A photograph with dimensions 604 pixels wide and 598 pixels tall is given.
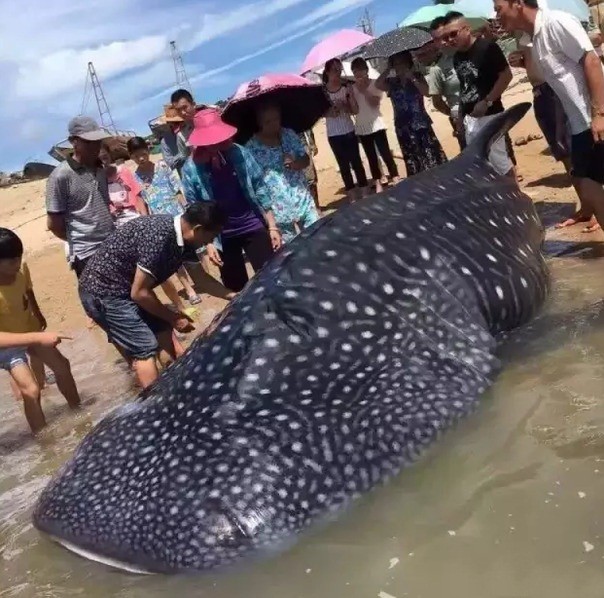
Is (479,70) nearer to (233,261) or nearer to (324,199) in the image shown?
(233,261)

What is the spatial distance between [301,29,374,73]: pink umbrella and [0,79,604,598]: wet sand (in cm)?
601

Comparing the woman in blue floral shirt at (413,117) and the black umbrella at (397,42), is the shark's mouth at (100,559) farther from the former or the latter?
the black umbrella at (397,42)

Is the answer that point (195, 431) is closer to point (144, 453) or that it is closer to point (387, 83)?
point (144, 453)

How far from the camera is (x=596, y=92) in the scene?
5.33m

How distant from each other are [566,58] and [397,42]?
4280 mm

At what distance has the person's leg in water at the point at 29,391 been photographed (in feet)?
17.9

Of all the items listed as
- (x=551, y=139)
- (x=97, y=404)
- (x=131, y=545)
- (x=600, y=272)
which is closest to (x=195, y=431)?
(x=131, y=545)

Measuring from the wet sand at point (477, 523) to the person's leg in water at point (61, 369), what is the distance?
1.25m

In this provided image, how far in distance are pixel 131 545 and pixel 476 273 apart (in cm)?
232

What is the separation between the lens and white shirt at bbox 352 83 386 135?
10227 millimetres

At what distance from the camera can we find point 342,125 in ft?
33.3

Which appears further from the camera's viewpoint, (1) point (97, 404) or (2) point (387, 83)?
(2) point (387, 83)

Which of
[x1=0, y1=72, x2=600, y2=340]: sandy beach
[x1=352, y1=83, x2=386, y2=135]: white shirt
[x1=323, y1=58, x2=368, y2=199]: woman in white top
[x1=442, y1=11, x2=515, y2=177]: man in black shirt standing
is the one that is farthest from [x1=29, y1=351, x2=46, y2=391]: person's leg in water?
[x1=352, y1=83, x2=386, y2=135]: white shirt

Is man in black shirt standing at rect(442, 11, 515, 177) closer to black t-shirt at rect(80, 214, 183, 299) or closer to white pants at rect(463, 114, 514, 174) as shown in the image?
white pants at rect(463, 114, 514, 174)
